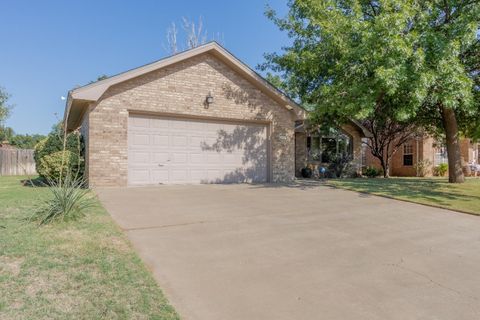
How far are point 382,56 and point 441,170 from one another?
59.3ft

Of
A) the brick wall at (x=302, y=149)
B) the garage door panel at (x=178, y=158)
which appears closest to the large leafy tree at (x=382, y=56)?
the brick wall at (x=302, y=149)

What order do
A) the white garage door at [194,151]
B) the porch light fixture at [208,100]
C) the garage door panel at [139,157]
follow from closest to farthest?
the garage door panel at [139,157] < the white garage door at [194,151] < the porch light fixture at [208,100]

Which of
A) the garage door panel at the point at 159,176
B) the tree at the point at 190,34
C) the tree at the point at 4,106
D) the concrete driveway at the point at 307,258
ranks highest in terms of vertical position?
the tree at the point at 190,34

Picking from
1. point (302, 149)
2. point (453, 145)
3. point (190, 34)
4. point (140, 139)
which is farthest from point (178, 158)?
point (190, 34)

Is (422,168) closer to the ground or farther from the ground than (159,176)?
farther from the ground

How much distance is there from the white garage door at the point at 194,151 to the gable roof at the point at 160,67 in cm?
139

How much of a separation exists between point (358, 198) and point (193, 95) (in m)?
6.80

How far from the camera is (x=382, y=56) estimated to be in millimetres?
9703

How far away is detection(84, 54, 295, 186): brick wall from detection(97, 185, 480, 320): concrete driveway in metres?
3.02

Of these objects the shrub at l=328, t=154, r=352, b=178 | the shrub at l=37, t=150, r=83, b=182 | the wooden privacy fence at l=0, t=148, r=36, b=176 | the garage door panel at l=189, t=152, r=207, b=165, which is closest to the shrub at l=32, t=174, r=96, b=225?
the shrub at l=37, t=150, r=83, b=182

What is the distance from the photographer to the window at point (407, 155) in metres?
24.5

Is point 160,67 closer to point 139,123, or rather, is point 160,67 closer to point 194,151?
point 139,123

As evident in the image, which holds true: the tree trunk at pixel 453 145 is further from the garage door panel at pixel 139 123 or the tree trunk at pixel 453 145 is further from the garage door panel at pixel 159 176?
the garage door panel at pixel 139 123

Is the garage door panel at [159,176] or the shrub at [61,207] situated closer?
the shrub at [61,207]
